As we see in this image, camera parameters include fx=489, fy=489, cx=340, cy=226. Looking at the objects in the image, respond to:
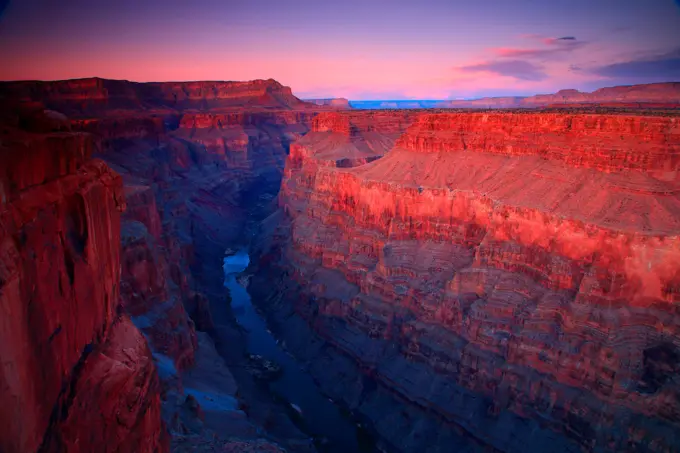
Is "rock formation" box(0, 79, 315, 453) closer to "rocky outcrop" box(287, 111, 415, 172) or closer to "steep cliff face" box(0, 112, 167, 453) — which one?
"steep cliff face" box(0, 112, 167, 453)

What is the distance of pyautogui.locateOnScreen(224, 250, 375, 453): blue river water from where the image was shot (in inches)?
1252

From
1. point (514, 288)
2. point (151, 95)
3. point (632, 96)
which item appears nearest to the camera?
point (514, 288)

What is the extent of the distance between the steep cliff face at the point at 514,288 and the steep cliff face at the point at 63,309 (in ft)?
71.2

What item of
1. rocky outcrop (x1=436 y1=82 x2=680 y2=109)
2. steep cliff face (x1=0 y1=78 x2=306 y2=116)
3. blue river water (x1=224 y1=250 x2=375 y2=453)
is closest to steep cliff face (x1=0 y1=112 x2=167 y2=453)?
blue river water (x1=224 y1=250 x2=375 y2=453)

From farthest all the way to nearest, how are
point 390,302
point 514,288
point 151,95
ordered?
1. point 151,95
2. point 390,302
3. point 514,288

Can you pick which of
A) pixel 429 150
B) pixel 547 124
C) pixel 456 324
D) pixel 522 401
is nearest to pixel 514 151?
pixel 547 124

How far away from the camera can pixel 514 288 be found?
1205 inches

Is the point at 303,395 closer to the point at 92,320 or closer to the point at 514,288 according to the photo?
the point at 514,288

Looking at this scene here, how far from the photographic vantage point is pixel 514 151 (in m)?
38.0

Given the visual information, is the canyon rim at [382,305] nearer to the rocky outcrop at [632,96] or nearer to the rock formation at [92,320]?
the rock formation at [92,320]

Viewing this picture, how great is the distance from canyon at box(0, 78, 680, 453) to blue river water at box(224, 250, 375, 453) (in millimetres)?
301

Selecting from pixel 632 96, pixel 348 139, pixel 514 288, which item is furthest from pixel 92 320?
pixel 632 96

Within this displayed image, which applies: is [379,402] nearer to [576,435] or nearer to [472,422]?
[472,422]

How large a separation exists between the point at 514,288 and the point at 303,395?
1693 centimetres
